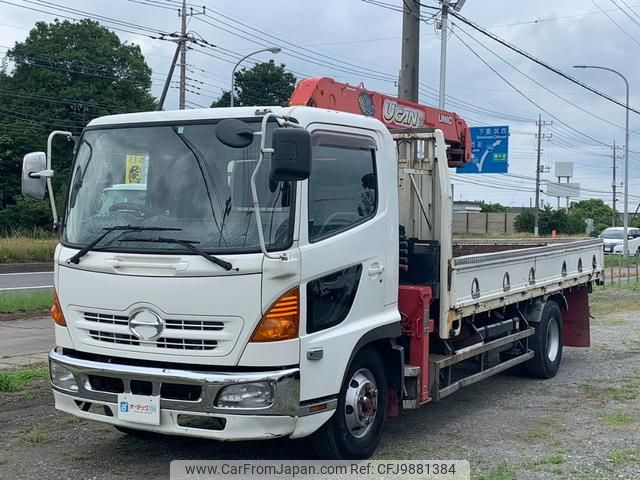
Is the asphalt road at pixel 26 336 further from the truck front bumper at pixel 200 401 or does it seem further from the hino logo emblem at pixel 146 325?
the hino logo emblem at pixel 146 325

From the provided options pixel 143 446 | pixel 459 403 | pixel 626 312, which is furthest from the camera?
pixel 626 312

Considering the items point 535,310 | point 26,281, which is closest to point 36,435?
point 535,310

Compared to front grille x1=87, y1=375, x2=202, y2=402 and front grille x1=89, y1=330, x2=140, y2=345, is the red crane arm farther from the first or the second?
front grille x1=87, y1=375, x2=202, y2=402

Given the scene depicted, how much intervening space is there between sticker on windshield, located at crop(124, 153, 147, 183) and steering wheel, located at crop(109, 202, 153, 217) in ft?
0.59

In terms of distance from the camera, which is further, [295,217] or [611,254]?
[611,254]

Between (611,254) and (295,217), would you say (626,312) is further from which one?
(611,254)

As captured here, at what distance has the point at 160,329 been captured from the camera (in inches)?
211

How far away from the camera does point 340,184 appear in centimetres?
600

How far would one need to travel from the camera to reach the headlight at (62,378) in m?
5.77

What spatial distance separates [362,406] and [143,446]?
190 centimetres

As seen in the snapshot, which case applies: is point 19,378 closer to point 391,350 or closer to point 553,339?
point 391,350

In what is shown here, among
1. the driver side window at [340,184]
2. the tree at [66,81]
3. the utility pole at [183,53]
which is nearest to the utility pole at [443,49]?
the driver side window at [340,184]

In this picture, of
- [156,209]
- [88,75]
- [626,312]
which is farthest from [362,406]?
[88,75]

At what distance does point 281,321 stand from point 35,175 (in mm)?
2327
